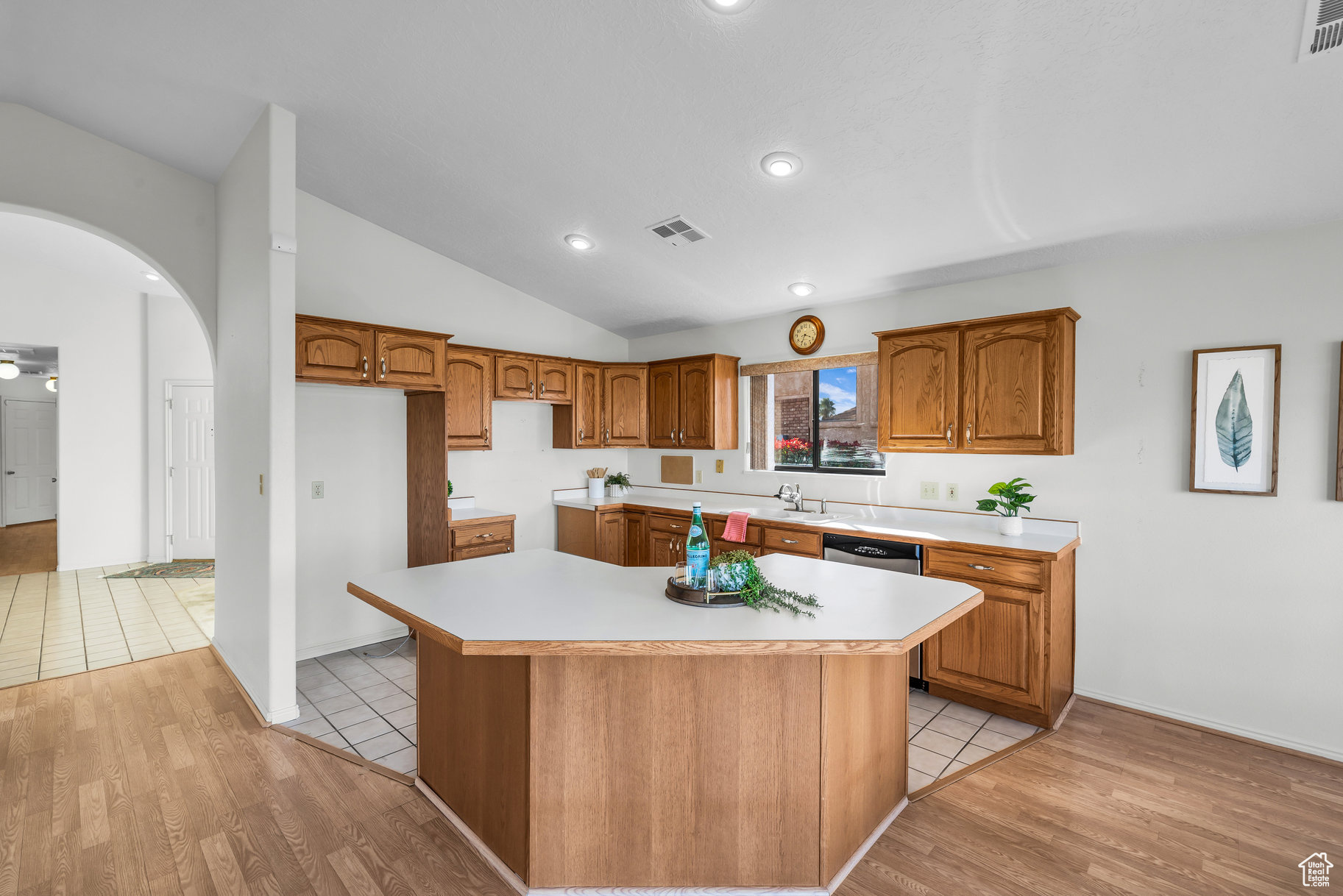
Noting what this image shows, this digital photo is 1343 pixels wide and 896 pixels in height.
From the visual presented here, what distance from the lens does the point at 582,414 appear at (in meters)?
5.05

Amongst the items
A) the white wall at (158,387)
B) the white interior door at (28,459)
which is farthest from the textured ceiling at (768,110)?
the white interior door at (28,459)

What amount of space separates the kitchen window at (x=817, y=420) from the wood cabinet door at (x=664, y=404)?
2.12ft

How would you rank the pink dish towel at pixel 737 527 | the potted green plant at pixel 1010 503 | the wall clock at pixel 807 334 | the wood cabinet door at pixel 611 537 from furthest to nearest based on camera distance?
1. the wood cabinet door at pixel 611 537
2. the wall clock at pixel 807 334
3. the pink dish towel at pixel 737 527
4. the potted green plant at pixel 1010 503

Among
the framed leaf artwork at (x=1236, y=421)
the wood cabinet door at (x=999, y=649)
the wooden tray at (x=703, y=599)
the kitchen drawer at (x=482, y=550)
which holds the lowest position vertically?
the wood cabinet door at (x=999, y=649)

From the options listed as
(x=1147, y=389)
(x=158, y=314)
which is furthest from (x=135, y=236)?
(x=1147, y=389)

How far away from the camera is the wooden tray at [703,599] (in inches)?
74.7

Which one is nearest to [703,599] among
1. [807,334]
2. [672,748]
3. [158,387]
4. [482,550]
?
[672,748]

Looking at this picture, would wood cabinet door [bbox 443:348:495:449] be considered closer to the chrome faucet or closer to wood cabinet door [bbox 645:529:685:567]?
wood cabinet door [bbox 645:529:685:567]

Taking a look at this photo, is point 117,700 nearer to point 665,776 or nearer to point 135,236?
point 135,236

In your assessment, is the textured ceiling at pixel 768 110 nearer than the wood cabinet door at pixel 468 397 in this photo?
Yes

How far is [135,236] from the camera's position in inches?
136

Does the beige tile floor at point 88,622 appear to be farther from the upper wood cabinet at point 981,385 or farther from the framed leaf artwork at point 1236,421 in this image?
the framed leaf artwork at point 1236,421

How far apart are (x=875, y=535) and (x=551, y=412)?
297 centimetres

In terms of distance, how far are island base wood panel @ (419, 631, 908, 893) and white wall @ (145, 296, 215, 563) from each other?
23.1 feet
